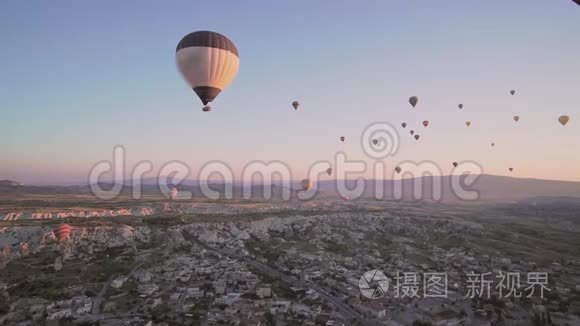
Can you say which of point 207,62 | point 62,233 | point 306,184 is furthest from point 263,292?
point 306,184

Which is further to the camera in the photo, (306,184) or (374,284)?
(306,184)

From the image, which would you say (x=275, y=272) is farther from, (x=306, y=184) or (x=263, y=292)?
(x=306, y=184)

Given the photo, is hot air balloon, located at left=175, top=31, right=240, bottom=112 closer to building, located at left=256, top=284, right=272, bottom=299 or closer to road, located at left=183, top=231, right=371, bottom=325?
building, located at left=256, top=284, right=272, bottom=299

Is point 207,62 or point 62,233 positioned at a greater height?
point 207,62

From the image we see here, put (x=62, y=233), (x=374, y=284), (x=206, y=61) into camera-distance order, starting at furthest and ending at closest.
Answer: (x=62, y=233)
(x=374, y=284)
(x=206, y=61)

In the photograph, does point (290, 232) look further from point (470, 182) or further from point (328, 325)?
point (470, 182)

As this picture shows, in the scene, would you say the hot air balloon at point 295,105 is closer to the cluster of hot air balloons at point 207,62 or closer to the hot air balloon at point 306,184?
the cluster of hot air balloons at point 207,62

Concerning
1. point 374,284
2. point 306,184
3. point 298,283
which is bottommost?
point 298,283
